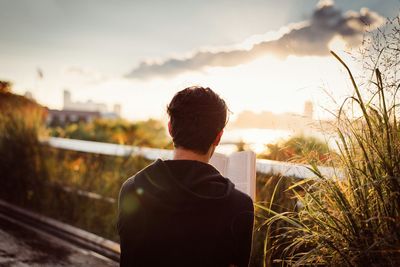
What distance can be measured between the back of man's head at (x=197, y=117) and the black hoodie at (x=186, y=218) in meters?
0.10

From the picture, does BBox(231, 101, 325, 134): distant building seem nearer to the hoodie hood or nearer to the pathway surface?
the hoodie hood

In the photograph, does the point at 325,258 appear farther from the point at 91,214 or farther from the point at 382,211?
the point at 91,214

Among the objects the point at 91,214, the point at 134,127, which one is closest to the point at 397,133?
the point at 91,214

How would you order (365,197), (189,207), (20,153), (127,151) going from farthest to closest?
(20,153)
(127,151)
(365,197)
(189,207)

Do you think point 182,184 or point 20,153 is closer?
point 182,184

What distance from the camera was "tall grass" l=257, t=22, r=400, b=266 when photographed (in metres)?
2.27

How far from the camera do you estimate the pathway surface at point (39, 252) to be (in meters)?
4.94

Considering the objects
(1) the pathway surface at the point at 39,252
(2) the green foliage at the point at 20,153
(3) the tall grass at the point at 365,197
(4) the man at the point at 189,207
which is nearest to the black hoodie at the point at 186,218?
(4) the man at the point at 189,207

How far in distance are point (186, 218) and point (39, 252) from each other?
13.7ft

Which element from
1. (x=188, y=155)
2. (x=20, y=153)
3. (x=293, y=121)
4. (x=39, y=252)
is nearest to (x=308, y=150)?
(x=293, y=121)

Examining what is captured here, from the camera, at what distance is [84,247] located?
559cm

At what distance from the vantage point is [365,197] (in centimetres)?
237

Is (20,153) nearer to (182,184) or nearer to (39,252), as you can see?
(39,252)

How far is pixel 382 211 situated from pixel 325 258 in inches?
17.6
